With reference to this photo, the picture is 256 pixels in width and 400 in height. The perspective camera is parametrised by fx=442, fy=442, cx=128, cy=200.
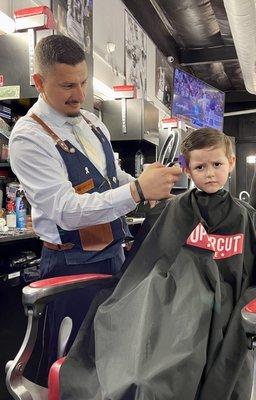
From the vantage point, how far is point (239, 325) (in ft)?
4.03

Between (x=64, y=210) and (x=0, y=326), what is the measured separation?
1.36 meters

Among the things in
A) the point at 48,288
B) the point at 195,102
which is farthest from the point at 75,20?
the point at 195,102

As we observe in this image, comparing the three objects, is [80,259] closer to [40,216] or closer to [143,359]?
[40,216]

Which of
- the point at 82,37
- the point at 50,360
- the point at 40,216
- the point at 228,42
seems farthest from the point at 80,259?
the point at 228,42

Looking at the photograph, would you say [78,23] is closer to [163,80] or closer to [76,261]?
[76,261]

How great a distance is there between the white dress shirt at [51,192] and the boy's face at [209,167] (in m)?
0.32

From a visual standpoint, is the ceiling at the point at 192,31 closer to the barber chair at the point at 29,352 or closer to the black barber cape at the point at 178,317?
the black barber cape at the point at 178,317

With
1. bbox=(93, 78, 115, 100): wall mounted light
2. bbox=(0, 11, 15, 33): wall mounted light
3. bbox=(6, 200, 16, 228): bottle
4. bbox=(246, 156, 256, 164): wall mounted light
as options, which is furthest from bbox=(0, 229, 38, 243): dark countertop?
bbox=(246, 156, 256, 164): wall mounted light

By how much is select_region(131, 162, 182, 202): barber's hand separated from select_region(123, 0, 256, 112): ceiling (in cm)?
→ 468

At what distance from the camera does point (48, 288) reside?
50.1 inches

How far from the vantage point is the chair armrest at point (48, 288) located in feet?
A: 4.07

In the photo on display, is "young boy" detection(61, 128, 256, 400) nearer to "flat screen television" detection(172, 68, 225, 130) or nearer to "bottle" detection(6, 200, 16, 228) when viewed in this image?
"bottle" detection(6, 200, 16, 228)

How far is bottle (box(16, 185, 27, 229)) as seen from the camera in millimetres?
2751

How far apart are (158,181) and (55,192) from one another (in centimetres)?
35
